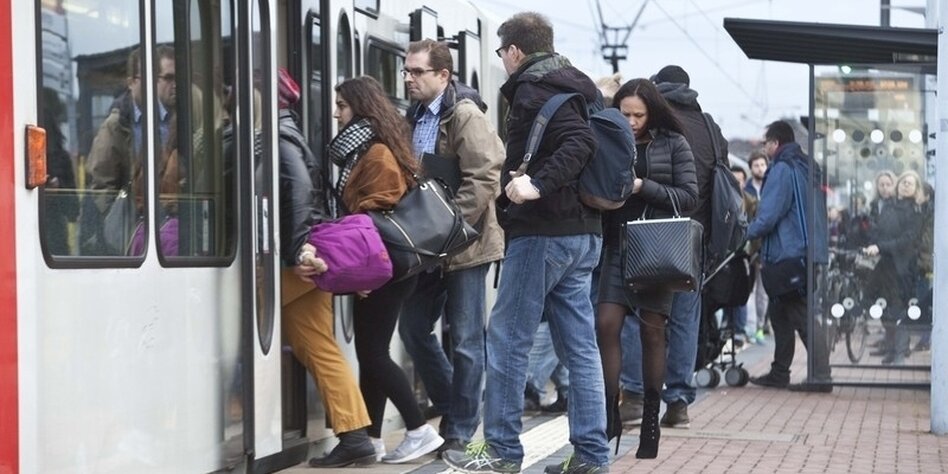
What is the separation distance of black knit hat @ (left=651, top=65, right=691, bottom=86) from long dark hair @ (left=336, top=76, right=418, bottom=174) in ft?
8.75

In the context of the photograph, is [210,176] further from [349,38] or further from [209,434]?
[349,38]

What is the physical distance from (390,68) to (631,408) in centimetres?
241

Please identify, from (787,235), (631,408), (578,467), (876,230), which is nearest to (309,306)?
(578,467)

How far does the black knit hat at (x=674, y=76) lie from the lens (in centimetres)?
1097

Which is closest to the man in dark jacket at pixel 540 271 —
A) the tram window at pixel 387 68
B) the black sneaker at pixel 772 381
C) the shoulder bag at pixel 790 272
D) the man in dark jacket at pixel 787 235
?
the tram window at pixel 387 68

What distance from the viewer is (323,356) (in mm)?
8438

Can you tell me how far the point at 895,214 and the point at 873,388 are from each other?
4.35 feet

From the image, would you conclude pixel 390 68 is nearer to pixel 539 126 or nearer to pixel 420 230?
pixel 420 230

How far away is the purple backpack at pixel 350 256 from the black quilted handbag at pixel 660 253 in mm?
1202

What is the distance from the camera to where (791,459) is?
9.60m

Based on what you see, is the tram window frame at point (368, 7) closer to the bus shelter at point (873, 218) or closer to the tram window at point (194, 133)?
the tram window at point (194, 133)

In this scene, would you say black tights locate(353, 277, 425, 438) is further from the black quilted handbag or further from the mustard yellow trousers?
the black quilted handbag

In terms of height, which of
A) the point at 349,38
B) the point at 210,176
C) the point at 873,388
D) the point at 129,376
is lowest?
the point at 873,388

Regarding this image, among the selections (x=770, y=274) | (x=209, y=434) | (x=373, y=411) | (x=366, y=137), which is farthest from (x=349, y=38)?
(x=770, y=274)
